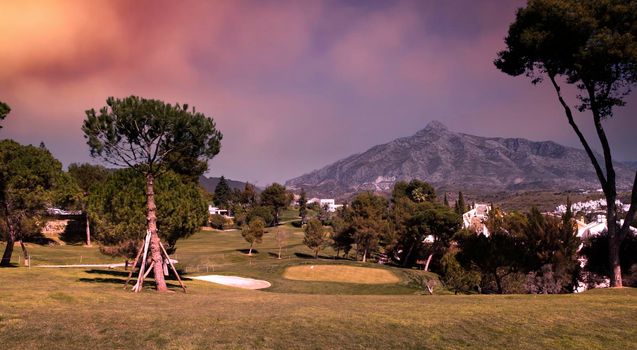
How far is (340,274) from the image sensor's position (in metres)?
65.8

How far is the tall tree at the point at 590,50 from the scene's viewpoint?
1057 inches

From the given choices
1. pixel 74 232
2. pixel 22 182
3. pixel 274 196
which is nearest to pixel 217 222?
pixel 274 196

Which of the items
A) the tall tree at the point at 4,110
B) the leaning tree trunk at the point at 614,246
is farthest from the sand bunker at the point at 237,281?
the leaning tree trunk at the point at 614,246

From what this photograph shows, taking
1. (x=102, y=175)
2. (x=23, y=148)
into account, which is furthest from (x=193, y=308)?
(x=102, y=175)

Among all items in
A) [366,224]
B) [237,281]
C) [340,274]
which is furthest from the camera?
[366,224]

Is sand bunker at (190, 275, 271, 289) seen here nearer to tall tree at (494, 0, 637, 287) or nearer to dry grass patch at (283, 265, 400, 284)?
dry grass patch at (283, 265, 400, 284)

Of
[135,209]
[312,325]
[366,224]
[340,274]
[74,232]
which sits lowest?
[340,274]

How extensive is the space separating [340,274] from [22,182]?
4311 cm

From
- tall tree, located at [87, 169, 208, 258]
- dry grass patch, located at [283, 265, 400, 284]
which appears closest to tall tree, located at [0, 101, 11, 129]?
tall tree, located at [87, 169, 208, 258]

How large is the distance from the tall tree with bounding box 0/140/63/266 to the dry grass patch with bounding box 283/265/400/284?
108 feet

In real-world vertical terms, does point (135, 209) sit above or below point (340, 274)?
above

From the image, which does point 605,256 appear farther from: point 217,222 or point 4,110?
point 217,222

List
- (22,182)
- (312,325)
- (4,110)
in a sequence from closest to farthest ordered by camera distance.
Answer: (312,325), (4,110), (22,182)

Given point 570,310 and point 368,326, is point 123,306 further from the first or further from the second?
point 570,310
